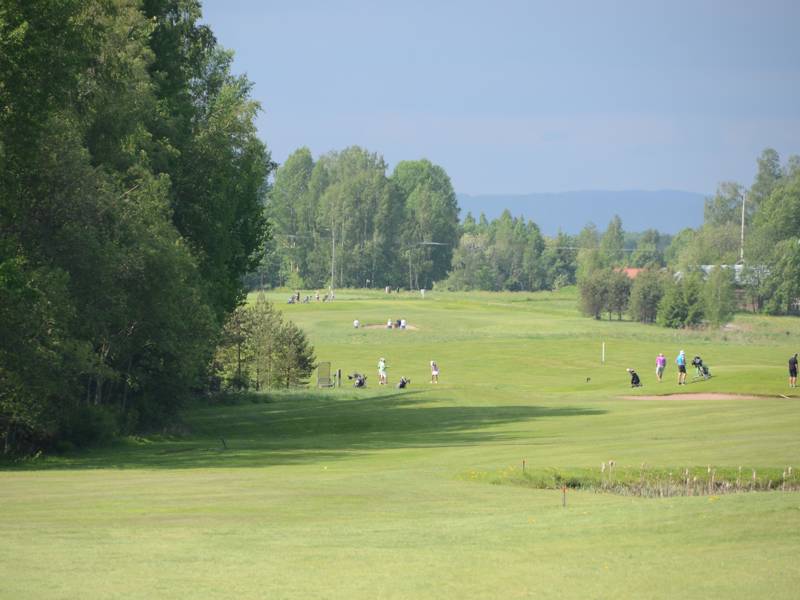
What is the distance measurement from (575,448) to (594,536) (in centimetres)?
1456

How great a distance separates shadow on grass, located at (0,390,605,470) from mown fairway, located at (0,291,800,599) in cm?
15

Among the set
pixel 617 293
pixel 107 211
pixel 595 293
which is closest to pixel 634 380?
pixel 107 211

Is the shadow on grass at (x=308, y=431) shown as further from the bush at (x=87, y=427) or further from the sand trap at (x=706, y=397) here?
the sand trap at (x=706, y=397)

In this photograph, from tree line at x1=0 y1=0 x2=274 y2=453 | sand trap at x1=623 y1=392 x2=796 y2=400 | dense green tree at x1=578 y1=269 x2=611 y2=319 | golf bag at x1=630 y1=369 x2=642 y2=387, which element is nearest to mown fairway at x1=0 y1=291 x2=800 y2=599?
sand trap at x1=623 y1=392 x2=796 y2=400

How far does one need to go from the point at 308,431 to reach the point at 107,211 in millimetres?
11948

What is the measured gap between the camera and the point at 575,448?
3061 centimetres

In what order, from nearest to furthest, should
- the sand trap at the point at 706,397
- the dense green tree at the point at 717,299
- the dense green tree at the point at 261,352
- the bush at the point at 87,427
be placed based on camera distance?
the bush at the point at 87,427 < the sand trap at the point at 706,397 < the dense green tree at the point at 261,352 < the dense green tree at the point at 717,299

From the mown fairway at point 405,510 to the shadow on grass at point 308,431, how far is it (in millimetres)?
152

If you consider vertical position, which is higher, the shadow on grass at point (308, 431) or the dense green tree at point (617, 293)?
the dense green tree at point (617, 293)

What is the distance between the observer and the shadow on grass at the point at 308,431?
31.2 m

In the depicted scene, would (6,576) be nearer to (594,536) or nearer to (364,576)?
(364,576)

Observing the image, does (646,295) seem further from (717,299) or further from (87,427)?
(87,427)

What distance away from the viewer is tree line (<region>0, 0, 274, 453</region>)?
29.3 metres

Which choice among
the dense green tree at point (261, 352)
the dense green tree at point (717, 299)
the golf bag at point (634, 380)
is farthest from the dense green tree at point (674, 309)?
the dense green tree at point (261, 352)
